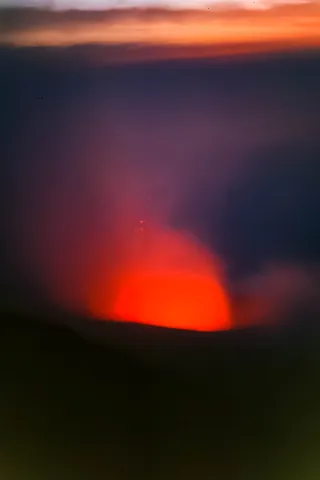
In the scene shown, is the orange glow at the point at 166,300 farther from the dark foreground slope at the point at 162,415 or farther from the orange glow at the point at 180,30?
the orange glow at the point at 180,30

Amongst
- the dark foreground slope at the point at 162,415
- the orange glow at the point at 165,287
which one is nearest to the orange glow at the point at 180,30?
the orange glow at the point at 165,287

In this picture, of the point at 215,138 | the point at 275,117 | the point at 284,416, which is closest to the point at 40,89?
the point at 215,138

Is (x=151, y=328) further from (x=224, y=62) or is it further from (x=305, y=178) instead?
(x=224, y=62)

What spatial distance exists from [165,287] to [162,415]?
0.78 feet

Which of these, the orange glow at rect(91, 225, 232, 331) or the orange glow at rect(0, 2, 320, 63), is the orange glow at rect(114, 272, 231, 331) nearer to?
the orange glow at rect(91, 225, 232, 331)

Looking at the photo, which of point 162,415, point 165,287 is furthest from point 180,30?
point 162,415

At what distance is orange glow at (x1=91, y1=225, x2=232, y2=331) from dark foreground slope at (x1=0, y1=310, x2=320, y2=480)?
48mm

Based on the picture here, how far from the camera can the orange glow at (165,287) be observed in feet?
2.93

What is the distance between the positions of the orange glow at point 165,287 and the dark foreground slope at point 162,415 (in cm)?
5

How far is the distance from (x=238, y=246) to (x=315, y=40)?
393mm

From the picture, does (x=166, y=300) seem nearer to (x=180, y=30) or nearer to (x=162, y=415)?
(x=162, y=415)

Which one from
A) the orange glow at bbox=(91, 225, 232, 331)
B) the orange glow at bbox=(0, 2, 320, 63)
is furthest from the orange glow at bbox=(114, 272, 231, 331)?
the orange glow at bbox=(0, 2, 320, 63)

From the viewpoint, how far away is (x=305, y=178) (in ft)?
2.89

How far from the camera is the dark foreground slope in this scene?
0.88m
